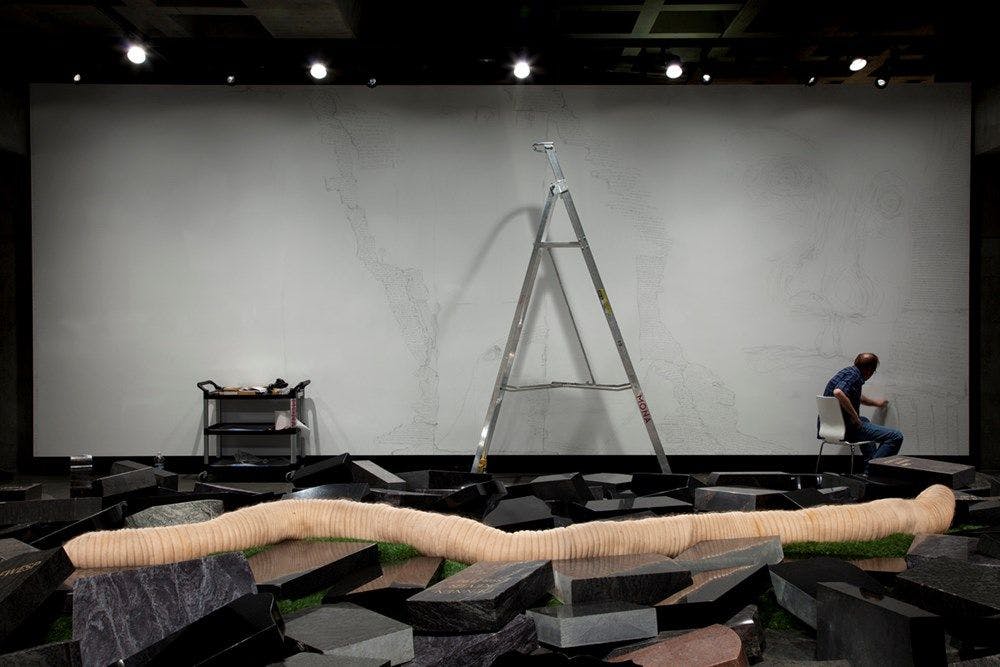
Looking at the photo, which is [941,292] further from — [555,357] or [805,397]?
[555,357]

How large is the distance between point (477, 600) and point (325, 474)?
62.2 inches

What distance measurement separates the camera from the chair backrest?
15.7 ft

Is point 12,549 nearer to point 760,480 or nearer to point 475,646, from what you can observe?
point 475,646

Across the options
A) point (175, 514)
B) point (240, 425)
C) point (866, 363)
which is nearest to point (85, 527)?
point (175, 514)

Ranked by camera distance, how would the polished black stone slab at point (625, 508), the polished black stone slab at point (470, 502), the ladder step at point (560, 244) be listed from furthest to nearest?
the ladder step at point (560, 244) → the polished black stone slab at point (470, 502) → the polished black stone slab at point (625, 508)

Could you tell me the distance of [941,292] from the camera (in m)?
5.75

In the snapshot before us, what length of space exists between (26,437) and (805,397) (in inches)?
235

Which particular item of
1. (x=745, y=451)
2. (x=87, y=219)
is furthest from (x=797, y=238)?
(x=87, y=219)

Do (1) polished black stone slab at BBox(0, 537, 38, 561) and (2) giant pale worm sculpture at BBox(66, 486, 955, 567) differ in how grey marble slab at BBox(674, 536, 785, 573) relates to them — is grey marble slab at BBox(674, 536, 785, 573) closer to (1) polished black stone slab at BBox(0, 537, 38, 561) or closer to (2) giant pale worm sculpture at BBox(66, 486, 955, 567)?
(2) giant pale worm sculpture at BBox(66, 486, 955, 567)

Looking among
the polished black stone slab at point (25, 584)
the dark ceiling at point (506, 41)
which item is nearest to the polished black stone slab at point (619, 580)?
the polished black stone slab at point (25, 584)

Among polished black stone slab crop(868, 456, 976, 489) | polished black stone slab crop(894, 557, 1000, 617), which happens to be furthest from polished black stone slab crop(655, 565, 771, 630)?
polished black stone slab crop(868, 456, 976, 489)

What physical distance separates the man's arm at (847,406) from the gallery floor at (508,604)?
9.76 ft

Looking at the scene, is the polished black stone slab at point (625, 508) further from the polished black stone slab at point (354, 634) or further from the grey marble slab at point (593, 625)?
the polished black stone slab at point (354, 634)

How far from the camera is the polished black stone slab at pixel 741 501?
2.12m
